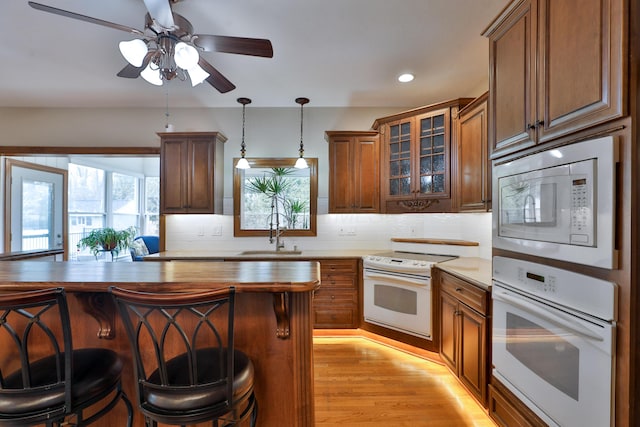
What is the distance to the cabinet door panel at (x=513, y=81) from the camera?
1589 millimetres

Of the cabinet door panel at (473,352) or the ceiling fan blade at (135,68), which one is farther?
the cabinet door panel at (473,352)

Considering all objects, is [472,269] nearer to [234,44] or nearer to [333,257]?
[333,257]

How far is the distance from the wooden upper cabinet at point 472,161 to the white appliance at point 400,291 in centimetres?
→ 68

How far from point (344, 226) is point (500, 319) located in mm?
2324

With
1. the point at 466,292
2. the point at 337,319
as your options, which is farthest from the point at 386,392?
the point at 337,319

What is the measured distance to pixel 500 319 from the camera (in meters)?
1.83

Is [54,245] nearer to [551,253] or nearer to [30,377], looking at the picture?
[30,377]

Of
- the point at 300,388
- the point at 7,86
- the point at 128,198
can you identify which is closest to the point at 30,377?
the point at 300,388

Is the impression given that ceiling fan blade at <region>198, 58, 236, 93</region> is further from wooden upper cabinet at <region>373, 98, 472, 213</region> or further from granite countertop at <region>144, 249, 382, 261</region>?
wooden upper cabinet at <region>373, 98, 472, 213</region>

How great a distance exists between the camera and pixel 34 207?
471 centimetres

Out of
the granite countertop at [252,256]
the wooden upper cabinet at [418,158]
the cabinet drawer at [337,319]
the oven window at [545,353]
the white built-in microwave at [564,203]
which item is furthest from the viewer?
the cabinet drawer at [337,319]

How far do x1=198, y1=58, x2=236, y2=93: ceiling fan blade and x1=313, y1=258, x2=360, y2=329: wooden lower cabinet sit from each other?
200 cm

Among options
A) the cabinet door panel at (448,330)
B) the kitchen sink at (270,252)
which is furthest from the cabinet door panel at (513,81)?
the kitchen sink at (270,252)

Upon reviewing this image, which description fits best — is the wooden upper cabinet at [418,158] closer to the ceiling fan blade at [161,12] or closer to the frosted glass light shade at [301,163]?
the frosted glass light shade at [301,163]
